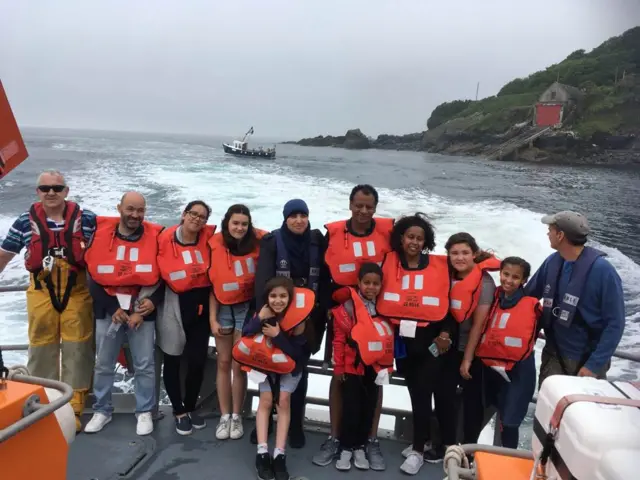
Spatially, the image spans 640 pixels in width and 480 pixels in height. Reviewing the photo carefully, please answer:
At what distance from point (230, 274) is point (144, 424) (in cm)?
110

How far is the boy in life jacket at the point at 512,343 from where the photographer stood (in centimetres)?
258

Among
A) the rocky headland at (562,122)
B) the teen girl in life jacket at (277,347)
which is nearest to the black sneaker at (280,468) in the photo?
the teen girl in life jacket at (277,347)

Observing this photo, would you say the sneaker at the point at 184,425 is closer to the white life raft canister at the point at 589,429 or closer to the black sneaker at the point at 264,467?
the black sneaker at the point at 264,467

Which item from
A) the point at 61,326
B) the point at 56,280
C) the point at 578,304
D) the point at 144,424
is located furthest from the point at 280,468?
the point at 578,304

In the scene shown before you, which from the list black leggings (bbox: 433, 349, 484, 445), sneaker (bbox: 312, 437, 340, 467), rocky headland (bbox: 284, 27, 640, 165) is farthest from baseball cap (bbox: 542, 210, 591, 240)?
rocky headland (bbox: 284, 27, 640, 165)

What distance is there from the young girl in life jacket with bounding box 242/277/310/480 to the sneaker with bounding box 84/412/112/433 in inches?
41.8

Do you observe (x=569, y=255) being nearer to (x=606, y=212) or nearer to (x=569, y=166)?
(x=606, y=212)

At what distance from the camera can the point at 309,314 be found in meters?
2.63

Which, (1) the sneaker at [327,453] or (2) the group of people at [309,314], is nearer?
(2) the group of people at [309,314]

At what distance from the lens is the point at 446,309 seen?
2.61m

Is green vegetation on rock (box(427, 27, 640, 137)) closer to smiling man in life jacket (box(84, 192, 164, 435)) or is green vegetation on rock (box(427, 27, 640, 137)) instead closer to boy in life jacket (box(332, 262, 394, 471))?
boy in life jacket (box(332, 262, 394, 471))

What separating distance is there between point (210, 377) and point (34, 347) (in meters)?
1.09

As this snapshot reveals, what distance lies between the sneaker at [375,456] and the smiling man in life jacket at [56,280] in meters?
1.83

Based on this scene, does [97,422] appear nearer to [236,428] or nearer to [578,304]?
[236,428]
